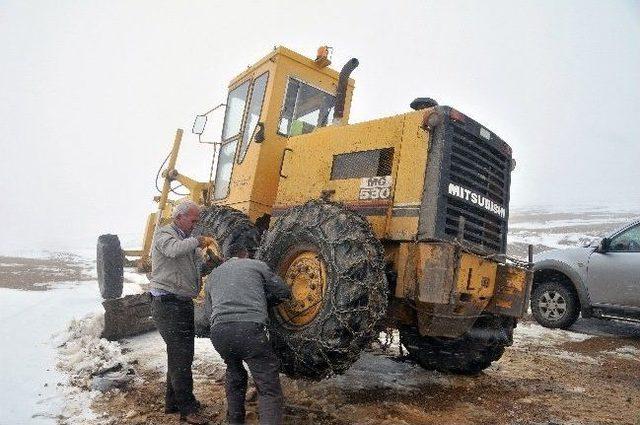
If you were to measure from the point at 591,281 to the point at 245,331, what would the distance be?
603cm

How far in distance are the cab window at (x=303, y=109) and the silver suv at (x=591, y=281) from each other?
4.55 m

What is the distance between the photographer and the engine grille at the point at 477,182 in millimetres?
3762

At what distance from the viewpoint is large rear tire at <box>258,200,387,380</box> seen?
3.19 meters

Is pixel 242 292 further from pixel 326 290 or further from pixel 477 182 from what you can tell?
pixel 477 182

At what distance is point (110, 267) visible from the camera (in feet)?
24.5

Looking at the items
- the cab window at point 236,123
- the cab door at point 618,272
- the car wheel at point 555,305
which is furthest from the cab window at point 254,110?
the cab door at point 618,272

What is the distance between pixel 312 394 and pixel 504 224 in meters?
2.47

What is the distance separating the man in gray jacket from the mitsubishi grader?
58 cm

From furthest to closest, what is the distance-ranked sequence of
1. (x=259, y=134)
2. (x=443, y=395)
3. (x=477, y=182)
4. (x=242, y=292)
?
1. (x=259, y=134)
2. (x=443, y=395)
3. (x=477, y=182)
4. (x=242, y=292)

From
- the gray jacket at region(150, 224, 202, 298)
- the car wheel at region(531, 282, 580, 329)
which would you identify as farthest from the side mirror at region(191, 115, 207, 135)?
the car wheel at region(531, 282, 580, 329)

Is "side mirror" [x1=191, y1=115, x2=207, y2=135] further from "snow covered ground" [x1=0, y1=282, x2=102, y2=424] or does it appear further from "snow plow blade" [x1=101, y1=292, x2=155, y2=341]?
"snow covered ground" [x1=0, y1=282, x2=102, y2=424]

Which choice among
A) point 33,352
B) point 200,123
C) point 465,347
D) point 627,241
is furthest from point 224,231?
point 627,241

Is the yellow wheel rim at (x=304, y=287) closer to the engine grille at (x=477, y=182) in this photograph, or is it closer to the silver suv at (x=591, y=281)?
the engine grille at (x=477, y=182)

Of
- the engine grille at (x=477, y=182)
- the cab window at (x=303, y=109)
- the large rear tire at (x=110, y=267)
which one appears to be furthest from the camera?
the large rear tire at (x=110, y=267)
